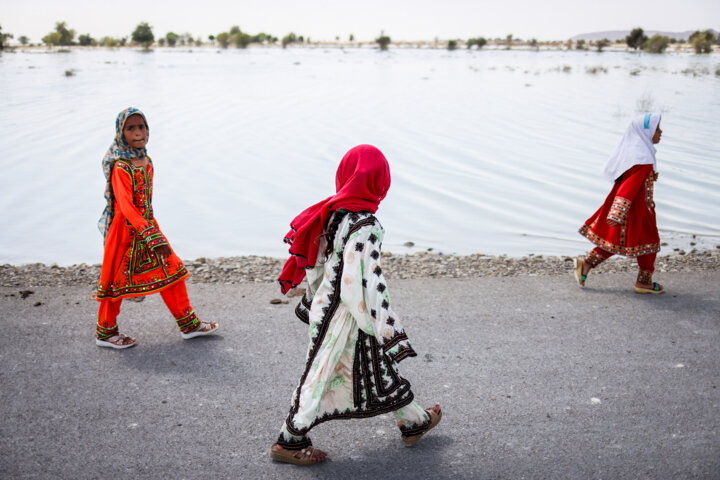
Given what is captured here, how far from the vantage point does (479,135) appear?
18578mm

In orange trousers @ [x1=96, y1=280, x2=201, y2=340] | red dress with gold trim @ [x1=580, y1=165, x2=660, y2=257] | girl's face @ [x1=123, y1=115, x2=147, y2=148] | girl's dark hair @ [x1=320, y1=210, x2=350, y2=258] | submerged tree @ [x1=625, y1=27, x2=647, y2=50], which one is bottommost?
orange trousers @ [x1=96, y1=280, x2=201, y2=340]

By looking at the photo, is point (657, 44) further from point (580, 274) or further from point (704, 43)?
point (580, 274)

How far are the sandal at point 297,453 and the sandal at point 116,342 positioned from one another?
1.81m

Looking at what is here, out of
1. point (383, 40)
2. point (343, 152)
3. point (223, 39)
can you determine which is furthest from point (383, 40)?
point (343, 152)

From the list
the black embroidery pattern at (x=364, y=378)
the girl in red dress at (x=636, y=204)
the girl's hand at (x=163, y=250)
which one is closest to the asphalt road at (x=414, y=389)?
the black embroidery pattern at (x=364, y=378)

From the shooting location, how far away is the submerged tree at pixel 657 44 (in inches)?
2810

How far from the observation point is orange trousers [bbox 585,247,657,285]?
576 centimetres

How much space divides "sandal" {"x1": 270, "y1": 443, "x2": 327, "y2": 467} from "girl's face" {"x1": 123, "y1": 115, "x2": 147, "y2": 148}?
2411 mm

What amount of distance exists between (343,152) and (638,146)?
10.8m

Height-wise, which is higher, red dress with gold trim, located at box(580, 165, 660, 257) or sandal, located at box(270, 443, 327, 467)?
red dress with gold trim, located at box(580, 165, 660, 257)

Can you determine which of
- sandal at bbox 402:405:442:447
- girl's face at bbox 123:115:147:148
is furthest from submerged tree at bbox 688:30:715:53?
sandal at bbox 402:405:442:447

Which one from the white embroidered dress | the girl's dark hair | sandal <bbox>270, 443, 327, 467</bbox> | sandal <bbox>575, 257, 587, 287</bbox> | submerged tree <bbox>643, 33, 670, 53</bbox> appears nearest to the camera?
the white embroidered dress

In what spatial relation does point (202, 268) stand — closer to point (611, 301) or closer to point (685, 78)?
point (611, 301)

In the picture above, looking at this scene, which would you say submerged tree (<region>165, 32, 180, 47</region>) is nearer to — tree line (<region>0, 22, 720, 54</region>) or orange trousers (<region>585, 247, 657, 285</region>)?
tree line (<region>0, 22, 720, 54</region>)
